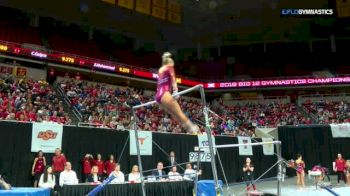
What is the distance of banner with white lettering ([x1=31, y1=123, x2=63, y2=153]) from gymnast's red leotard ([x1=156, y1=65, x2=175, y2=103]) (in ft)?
26.2

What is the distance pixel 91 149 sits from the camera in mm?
13320

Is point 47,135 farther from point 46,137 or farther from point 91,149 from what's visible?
point 91,149

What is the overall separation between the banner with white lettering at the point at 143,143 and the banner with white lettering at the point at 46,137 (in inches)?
123

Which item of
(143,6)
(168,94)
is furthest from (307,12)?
(168,94)

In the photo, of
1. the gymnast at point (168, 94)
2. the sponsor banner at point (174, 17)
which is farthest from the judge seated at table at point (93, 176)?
the sponsor banner at point (174, 17)

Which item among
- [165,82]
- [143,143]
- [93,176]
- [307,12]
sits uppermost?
[307,12]

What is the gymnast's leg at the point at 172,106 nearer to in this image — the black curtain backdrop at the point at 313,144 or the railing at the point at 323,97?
the black curtain backdrop at the point at 313,144

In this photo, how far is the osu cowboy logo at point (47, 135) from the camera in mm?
11711

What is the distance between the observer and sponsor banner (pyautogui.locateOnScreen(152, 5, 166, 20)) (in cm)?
2552

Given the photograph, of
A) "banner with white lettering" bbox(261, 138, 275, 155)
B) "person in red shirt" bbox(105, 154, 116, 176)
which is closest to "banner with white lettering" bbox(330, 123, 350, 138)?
"banner with white lettering" bbox(261, 138, 275, 155)

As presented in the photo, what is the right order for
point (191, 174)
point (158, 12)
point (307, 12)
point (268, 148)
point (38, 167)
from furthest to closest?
point (307, 12) → point (158, 12) → point (268, 148) → point (38, 167) → point (191, 174)

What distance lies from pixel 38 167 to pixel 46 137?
1048mm

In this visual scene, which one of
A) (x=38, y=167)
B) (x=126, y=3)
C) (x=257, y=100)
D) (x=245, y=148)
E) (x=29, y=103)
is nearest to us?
(x=38, y=167)

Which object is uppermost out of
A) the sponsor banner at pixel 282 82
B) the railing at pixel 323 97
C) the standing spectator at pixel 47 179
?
the sponsor banner at pixel 282 82
